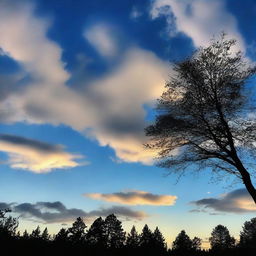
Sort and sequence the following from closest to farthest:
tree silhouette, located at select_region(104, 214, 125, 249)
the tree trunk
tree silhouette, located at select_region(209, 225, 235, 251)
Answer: the tree trunk → tree silhouette, located at select_region(104, 214, 125, 249) → tree silhouette, located at select_region(209, 225, 235, 251)

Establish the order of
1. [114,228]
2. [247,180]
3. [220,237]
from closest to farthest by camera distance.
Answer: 1. [247,180]
2. [114,228]
3. [220,237]

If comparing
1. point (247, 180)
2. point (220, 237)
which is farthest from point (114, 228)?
point (247, 180)

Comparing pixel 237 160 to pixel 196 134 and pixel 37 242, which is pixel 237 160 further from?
pixel 37 242

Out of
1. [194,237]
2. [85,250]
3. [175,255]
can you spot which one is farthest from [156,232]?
[85,250]

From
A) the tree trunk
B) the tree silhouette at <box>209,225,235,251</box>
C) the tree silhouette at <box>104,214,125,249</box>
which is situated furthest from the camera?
the tree silhouette at <box>209,225,235,251</box>

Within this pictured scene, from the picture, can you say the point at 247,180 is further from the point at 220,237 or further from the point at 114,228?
the point at 220,237

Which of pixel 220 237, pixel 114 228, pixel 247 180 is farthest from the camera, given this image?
pixel 220 237

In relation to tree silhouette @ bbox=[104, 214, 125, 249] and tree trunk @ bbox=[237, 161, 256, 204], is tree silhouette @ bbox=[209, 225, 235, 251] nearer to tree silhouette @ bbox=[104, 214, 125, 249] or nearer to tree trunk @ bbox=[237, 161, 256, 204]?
tree silhouette @ bbox=[104, 214, 125, 249]

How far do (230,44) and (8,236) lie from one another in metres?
15.8

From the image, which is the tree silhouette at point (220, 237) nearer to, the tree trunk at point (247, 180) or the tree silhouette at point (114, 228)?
the tree silhouette at point (114, 228)

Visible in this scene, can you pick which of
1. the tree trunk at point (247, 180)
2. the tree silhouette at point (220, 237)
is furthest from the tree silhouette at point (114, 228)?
the tree trunk at point (247, 180)

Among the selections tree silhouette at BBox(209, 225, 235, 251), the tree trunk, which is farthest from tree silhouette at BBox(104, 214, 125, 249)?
the tree trunk

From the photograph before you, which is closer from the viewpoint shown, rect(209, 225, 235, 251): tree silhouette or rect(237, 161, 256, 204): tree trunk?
rect(237, 161, 256, 204): tree trunk

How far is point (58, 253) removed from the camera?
1714 cm
